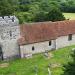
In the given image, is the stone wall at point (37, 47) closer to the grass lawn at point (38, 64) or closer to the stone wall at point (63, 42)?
the grass lawn at point (38, 64)

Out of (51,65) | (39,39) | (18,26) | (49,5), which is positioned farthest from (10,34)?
(49,5)

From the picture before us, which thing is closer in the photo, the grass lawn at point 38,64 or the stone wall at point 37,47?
the grass lawn at point 38,64

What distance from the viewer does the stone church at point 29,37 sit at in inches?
1887

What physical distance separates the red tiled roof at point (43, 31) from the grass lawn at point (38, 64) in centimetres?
282

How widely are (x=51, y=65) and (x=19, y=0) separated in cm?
5687

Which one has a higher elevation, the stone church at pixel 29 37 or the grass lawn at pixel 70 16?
the stone church at pixel 29 37

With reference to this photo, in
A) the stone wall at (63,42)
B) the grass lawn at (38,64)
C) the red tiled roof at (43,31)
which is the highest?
the red tiled roof at (43,31)

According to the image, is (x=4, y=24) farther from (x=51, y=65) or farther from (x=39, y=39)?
(x=51, y=65)

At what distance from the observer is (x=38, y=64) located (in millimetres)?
45469

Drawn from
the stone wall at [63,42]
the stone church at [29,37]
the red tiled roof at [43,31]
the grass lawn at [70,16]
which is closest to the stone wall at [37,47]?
the stone church at [29,37]

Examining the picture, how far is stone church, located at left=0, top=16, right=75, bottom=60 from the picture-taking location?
47938mm

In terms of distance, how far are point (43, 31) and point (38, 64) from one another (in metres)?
7.61

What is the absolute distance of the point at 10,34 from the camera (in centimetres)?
4812

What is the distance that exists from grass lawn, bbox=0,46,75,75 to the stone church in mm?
1416
